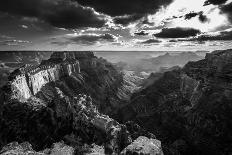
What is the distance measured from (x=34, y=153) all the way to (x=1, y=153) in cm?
2550

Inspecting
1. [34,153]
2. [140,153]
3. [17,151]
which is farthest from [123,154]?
[17,151]

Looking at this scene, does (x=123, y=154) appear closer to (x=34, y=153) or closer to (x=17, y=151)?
(x=34, y=153)

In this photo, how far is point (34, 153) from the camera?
194375 mm

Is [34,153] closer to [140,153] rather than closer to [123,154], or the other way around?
[123,154]

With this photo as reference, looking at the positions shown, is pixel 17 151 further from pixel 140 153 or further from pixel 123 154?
pixel 140 153

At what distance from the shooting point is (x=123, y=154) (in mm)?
198000

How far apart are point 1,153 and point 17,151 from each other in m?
12.0

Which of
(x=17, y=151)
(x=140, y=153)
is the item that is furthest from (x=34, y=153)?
(x=140, y=153)

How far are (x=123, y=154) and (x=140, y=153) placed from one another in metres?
14.3

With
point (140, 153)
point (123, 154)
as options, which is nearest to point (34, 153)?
point (123, 154)

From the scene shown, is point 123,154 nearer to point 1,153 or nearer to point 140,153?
point 140,153

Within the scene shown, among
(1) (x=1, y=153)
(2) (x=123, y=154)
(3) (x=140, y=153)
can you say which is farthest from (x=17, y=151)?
(3) (x=140, y=153)

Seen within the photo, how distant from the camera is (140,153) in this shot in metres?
200

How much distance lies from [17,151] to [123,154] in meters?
87.3
